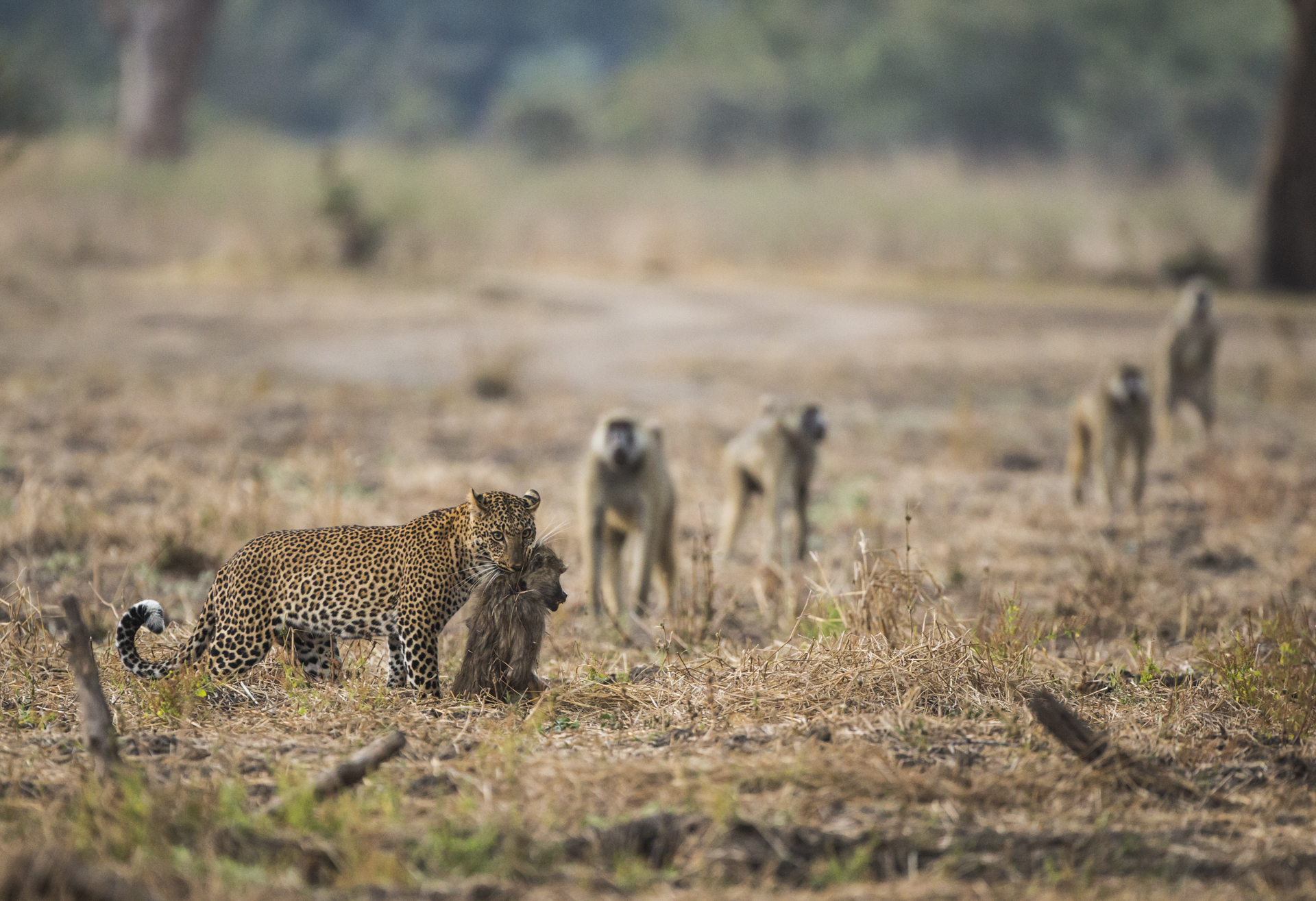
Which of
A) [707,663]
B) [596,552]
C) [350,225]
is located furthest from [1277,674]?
[350,225]

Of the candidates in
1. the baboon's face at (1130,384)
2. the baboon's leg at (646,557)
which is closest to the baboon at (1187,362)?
the baboon's face at (1130,384)

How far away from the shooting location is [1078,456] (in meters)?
9.66

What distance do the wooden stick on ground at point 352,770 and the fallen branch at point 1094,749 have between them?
5.84 ft

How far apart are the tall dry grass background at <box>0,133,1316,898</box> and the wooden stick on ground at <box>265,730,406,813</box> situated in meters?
0.05

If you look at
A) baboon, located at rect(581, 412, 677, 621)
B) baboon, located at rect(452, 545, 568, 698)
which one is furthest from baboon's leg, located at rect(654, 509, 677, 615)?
baboon, located at rect(452, 545, 568, 698)

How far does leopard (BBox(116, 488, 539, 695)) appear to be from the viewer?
178 inches

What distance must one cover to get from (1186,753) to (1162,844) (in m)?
0.70

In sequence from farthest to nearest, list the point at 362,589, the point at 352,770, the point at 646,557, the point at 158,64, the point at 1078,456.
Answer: the point at 158,64 < the point at 1078,456 < the point at 646,557 < the point at 362,589 < the point at 352,770

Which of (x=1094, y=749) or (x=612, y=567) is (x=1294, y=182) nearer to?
(x=612, y=567)

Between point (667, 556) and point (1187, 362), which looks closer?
point (667, 556)

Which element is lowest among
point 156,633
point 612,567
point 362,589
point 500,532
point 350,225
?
point 612,567

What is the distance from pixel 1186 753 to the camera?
4.41 meters

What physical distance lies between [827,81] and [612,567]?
1509 inches

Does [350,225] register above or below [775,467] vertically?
above
